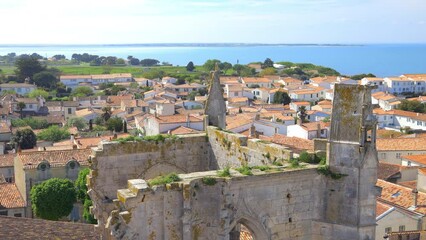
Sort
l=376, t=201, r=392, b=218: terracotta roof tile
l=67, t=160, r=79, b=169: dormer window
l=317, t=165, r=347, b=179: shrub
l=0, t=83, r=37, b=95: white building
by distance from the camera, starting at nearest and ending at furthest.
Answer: l=317, t=165, r=347, b=179: shrub, l=376, t=201, r=392, b=218: terracotta roof tile, l=67, t=160, r=79, b=169: dormer window, l=0, t=83, r=37, b=95: white building

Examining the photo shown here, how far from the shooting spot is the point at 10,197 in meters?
41.5

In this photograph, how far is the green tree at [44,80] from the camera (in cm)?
14925

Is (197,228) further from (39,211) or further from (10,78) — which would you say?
(10,78)

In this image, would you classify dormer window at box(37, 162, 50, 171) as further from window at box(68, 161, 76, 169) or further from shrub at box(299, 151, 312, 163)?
shrub at box(299, 151, 312, 163)

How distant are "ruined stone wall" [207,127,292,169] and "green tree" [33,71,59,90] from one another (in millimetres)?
140402

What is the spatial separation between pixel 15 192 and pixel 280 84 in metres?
114

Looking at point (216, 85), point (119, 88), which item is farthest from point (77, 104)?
point (216, 85)

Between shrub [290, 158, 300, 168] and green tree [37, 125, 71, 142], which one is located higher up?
shrub [290, 158, 300, 168]

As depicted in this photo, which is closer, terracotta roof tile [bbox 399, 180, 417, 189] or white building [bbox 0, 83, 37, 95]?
terracotta roof tile [bbox 399, 180, 417, 189]

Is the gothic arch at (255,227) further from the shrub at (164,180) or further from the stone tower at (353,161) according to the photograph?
the stone tower at (353,161)

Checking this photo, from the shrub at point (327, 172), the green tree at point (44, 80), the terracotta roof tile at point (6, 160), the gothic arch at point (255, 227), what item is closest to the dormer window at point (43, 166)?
the terracotta roof tile at point (6, 160)

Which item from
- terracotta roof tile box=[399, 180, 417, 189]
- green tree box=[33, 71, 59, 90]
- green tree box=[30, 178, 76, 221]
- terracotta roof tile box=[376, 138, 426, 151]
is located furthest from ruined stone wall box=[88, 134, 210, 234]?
green tree box=[33, 71, 59, 90]

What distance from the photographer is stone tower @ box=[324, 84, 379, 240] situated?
1209 centimetres

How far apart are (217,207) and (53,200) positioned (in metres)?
27.9
